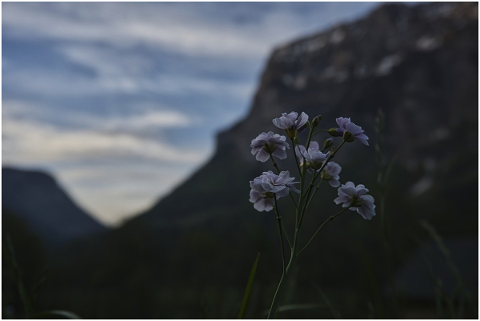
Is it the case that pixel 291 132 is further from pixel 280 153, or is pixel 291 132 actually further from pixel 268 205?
pixel 268 205

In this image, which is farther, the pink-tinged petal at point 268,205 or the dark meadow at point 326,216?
the dark meadow at point 326,216

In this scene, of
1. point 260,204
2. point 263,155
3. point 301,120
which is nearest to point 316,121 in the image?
point 301,120

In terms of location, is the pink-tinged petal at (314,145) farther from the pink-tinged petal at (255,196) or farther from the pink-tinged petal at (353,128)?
the pink-tinged petal at (255,196)

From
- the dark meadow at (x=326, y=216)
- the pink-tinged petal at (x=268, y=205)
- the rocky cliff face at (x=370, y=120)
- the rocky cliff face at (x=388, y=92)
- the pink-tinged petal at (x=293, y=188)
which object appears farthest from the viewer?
the rocky cliff face at (x=388, y=92)

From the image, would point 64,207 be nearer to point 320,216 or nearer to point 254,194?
point 320,216

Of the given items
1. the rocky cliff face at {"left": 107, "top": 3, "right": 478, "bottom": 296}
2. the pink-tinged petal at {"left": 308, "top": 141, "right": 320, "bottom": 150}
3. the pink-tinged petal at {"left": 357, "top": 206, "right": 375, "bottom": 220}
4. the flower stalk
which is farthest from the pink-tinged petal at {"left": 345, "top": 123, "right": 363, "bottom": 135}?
the rocky cliff face at {"left": 107, "top": 3, "right": 478, "bottom": 296}

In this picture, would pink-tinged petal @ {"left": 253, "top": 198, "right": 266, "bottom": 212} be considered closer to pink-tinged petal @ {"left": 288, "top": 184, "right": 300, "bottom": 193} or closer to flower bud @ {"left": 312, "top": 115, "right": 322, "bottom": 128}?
pink-tinged petal @ {"left": 288, "top": 184, "right": 300, "bottom": 193}

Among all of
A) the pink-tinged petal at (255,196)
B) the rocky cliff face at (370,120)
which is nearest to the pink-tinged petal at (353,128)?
the pink-tinged petal at (255,196)
